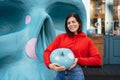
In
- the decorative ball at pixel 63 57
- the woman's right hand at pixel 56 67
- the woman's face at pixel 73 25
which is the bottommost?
the woman's right hand at pixel 56 67

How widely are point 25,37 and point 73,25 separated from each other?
32cm

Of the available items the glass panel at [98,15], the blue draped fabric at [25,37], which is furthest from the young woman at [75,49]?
the glass panel at [98,15]

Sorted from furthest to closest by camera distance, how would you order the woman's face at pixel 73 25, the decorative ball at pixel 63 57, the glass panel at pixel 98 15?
the glass panel at pixel 98 15
the woman's face at pixel 73 25
the decorative ball at pixel 63 57

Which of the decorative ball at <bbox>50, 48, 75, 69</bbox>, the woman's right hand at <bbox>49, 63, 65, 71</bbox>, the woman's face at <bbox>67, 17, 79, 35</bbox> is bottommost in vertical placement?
the woman's right hand at <bbox>49, 63, 65, 71</bbox>

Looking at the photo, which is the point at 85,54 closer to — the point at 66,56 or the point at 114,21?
the point at 66,56

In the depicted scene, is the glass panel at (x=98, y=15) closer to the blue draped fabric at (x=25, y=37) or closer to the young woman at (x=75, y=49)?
the blue draped fabric at (x=25, y=37)

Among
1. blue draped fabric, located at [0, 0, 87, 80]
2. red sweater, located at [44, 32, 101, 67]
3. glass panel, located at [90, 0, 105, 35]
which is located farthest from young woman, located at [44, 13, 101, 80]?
glass panel, located at [90, 0, 105, 35]

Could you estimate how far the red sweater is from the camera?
5.87 ft

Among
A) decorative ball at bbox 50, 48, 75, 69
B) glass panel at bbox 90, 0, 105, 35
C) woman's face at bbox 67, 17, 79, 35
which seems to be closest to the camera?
decorative ball at bbox 50, 48, 75, 69

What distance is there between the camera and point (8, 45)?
1888mm

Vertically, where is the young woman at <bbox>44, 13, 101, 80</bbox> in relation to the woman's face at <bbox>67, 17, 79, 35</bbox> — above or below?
below

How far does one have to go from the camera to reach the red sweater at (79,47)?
1.79 metres

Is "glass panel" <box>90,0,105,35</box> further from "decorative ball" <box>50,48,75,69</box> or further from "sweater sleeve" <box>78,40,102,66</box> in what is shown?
"decorative ball" <box>50,48,75,69</box>

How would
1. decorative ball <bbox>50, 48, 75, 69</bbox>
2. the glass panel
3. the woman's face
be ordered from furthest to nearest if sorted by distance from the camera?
1. the glass panel
2. the woman's face
3. decorative ball <bbox>50, 48, 75, 69</bbox>
